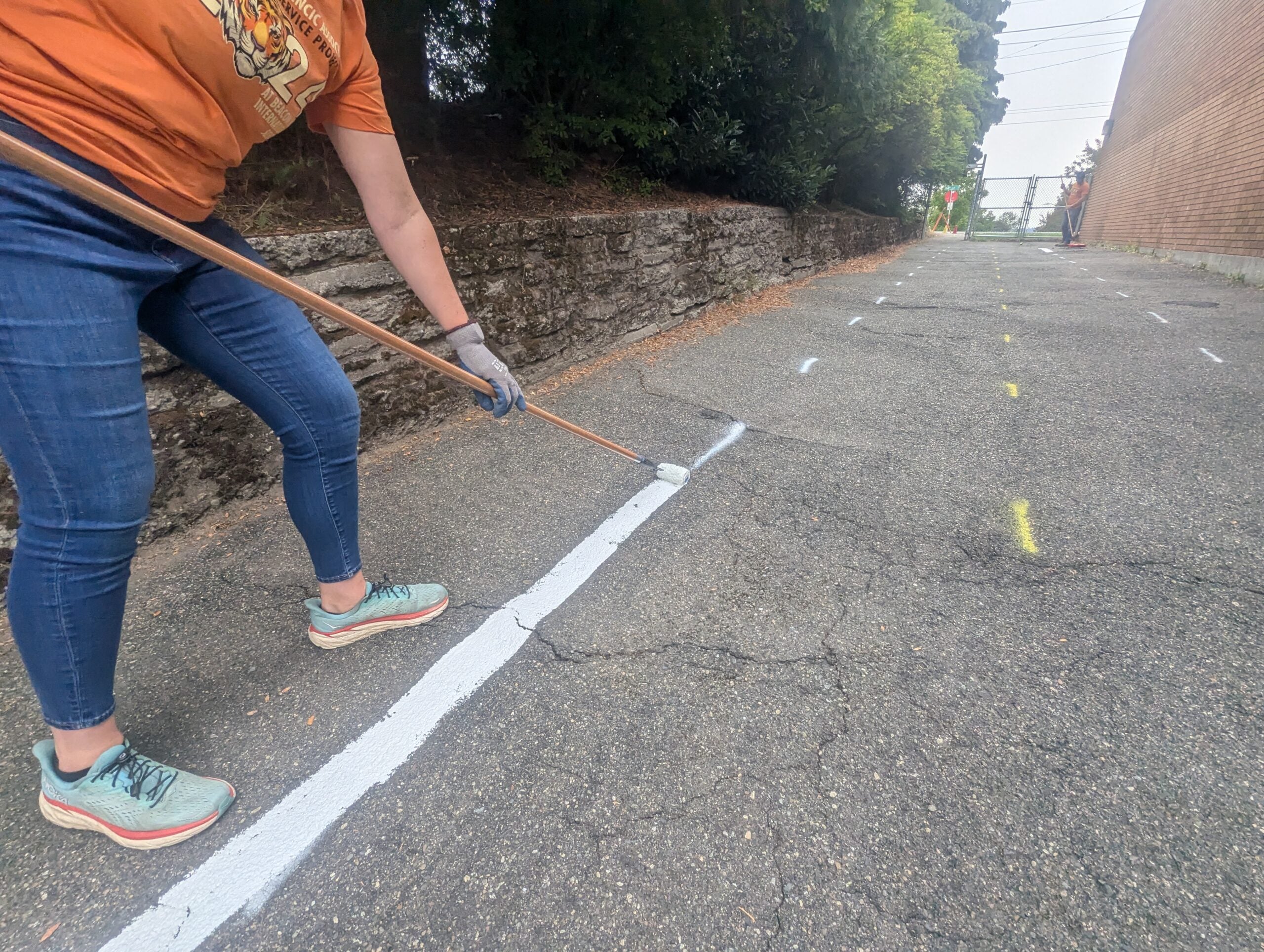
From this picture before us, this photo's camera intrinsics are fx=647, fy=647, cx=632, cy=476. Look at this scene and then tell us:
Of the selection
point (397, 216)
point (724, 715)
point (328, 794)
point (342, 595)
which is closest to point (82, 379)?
point (397, 216)

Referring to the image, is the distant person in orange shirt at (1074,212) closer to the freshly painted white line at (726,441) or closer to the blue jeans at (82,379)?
the freshly painted white line at (726,441)

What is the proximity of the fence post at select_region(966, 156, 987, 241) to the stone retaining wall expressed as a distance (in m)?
32.5

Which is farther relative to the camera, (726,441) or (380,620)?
(726,441)

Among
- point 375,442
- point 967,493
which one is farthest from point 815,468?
point 375,442

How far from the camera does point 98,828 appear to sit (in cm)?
146

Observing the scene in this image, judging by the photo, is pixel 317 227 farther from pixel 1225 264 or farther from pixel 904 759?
pixel 1225 264

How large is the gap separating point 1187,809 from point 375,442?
369cm

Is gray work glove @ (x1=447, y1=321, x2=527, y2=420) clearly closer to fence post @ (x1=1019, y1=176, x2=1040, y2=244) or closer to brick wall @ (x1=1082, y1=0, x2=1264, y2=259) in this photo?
brick wall @ (x1=1082, y1=0, x2=1264, y2=259)

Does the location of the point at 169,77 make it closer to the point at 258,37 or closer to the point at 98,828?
the point at 258,37

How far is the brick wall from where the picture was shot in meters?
12.0

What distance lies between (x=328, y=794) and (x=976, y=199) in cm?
4306

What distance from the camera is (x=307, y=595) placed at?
2.42 m

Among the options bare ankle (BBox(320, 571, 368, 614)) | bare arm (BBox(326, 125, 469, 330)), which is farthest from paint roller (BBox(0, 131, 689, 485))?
bare ankle (BBox(320, 571, 368, 614))

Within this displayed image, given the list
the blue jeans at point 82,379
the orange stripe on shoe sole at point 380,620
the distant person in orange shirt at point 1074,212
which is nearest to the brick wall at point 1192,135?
the distant person in orange shirt at point 1074,212
